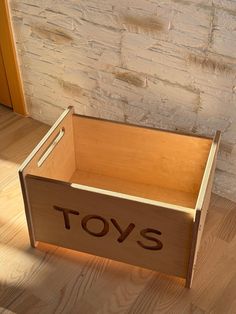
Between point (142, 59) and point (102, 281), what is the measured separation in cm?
59

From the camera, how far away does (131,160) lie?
126 cm

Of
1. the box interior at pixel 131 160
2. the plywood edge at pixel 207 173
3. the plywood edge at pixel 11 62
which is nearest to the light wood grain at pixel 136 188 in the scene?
the box interior at pixel 131 160

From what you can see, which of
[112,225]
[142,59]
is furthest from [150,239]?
[142,59]

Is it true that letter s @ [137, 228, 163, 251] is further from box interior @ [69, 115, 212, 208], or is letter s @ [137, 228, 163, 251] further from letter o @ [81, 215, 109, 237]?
box interior @ [69, 115, 212, 208]

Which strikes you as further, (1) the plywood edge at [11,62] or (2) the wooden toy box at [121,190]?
(1) the plywood edge at [11,62]

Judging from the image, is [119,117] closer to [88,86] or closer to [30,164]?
[88,86]

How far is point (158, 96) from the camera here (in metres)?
1.25

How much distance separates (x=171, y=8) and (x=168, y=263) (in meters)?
0.61

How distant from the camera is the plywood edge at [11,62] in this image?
1.40 metres

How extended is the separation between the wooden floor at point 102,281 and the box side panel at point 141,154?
6.2 inches

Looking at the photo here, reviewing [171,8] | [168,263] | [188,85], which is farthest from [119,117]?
[168,263]

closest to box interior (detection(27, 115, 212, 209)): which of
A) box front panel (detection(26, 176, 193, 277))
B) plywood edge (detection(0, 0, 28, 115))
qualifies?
box front panel (detection(26, 176, 193, 277))

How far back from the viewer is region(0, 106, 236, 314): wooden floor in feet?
3.34

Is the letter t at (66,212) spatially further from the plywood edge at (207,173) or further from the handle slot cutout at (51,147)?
the plywood edge at (207,173)
